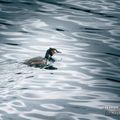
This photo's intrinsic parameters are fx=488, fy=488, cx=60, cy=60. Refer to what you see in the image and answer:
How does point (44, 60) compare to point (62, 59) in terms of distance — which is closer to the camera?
point (44, 60)

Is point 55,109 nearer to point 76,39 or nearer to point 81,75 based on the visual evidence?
point 81,75

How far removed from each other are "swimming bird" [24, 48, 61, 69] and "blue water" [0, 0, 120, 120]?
0.26 meters

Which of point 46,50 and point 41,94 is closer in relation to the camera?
point 41,94

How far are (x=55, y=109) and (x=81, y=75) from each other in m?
3.30

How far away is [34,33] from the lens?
21281mm

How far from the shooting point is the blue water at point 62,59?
13.6 metres

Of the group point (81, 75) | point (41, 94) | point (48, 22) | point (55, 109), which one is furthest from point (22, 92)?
point (48, 22)

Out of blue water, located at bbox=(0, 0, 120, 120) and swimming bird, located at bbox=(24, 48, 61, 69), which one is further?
swimming bird, located at bbox=(24, 48, 61, 69)

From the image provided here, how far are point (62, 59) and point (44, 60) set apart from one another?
903 millimetres

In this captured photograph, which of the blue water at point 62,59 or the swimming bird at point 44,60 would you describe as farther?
the swimming bird at point 44,60

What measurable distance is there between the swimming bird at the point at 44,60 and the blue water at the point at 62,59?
0.26 m

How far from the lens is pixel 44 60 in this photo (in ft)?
57.5

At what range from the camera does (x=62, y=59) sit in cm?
1816

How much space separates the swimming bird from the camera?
17.0 meters
